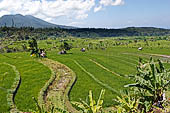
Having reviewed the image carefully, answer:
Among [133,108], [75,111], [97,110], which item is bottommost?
[75,111]

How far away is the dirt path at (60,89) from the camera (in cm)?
2536

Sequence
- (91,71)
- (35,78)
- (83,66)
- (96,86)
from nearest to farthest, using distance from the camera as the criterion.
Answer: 1. (96,86)
2. (35,78)
3. (91,71)
4. (83,66)

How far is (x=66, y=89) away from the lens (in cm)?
3148

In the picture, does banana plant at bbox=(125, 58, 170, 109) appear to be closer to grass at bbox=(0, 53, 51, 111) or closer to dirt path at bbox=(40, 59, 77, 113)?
dirt path at bbox=(40, 59, 77, 113)

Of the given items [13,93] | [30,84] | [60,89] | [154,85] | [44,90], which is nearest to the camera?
[154,85]

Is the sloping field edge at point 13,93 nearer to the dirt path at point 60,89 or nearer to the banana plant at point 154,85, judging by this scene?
the dirt path at point 60,89

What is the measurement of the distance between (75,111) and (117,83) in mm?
13885

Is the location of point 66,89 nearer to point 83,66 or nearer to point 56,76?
point 56,76

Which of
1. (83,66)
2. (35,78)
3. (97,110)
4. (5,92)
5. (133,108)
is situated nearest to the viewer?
(97,110)

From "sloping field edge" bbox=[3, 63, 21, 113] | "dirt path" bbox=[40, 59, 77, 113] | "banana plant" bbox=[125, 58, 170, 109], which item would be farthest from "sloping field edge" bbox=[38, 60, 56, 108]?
"banana plant" bbox=[125, 58, 170, 109]

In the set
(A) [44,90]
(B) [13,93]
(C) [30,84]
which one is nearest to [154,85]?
(A) [44,90]

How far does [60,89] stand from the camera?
103 ft

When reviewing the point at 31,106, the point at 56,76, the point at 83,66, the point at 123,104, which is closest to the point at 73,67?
the point at 83,66

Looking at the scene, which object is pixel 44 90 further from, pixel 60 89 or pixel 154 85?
pixel 154 85
